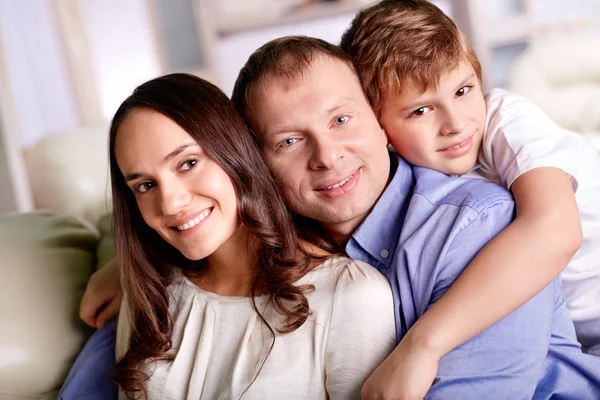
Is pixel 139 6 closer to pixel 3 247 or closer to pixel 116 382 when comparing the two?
pixel 3 247

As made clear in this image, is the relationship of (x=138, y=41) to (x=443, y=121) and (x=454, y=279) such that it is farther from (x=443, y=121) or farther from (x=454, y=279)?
(x=454, y=279)

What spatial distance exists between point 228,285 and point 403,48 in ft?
2.03

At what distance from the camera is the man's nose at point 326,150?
1.30m

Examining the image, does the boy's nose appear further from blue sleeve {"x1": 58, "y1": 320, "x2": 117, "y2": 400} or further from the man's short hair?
blue sleeve {"x1": 58, "y1": 320, "x2": 117, "y2": 400}

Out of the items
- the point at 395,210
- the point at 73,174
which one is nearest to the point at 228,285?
the point at 395,210

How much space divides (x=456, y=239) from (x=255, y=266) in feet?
1.38

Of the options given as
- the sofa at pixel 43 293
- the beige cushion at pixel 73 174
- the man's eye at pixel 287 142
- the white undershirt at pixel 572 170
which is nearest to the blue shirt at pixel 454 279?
the white undershirt at pixel 572 170

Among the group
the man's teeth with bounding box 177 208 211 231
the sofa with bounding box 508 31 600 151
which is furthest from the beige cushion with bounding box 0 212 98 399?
the sofa with bounding box 508 31 600 151

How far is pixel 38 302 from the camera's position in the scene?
5.17ft

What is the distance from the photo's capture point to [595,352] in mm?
1422

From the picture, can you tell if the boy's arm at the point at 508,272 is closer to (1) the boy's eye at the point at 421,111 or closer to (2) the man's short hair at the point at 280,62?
(1) the boy's eye at the point at 421,111

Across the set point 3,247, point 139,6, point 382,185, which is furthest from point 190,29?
point 382,185

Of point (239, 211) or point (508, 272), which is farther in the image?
point (239, 211)

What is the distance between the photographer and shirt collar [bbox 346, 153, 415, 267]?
1.35 meters
